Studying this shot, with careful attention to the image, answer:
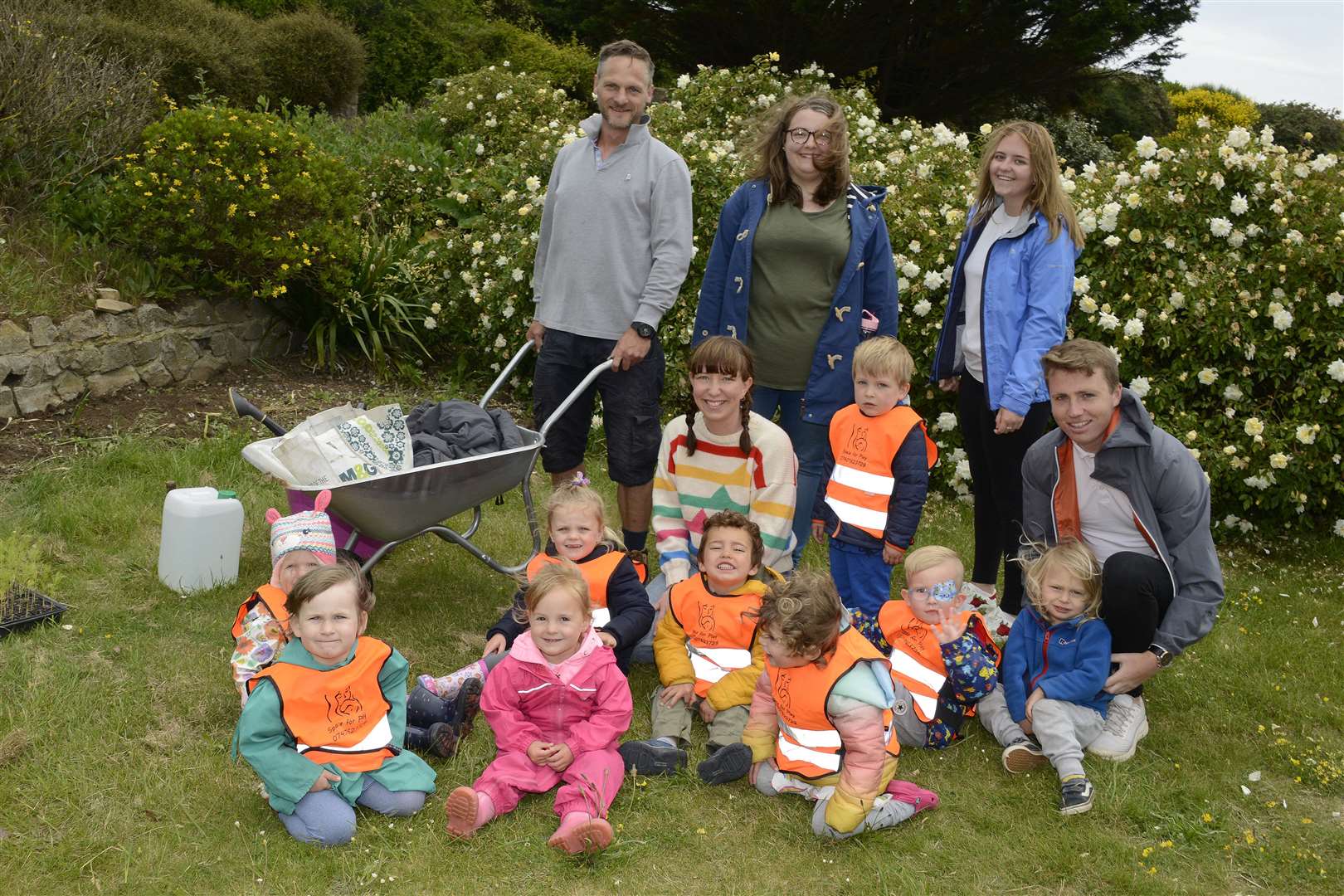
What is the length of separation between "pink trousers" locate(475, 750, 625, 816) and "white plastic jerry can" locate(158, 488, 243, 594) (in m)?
1.79

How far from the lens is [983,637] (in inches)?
153

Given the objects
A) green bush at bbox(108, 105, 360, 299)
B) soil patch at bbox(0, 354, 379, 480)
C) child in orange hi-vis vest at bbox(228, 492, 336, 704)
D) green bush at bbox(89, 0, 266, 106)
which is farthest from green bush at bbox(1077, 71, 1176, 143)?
child in orange hi-vis vest at bbox(228, 492, 336, 704)

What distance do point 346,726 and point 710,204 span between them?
4.39 meters

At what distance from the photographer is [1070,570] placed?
11.8ft

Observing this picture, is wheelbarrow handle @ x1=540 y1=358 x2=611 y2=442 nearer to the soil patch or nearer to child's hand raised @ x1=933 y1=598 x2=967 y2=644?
child's hand raised @ x1=933 y1=598 x2=967 y2=644

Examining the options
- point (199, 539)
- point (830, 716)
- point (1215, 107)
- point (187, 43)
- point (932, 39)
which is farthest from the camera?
point (1215, 107)

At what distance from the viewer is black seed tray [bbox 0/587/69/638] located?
13.5 ft

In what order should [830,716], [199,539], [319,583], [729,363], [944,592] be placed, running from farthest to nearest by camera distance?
[199,539] < [729,363] < [944,592] < [830,716] < [319,583]

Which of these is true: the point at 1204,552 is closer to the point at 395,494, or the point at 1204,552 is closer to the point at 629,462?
the point at 629,462

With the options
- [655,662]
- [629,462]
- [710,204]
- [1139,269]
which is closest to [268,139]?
[710,204]

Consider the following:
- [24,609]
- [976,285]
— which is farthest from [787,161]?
[24,609]

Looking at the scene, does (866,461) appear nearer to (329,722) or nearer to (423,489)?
(423,489)

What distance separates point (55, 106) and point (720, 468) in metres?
5.02

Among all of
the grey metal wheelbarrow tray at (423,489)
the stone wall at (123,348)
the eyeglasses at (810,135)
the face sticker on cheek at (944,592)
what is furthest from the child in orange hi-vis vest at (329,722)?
the stone wall at (123,348)
